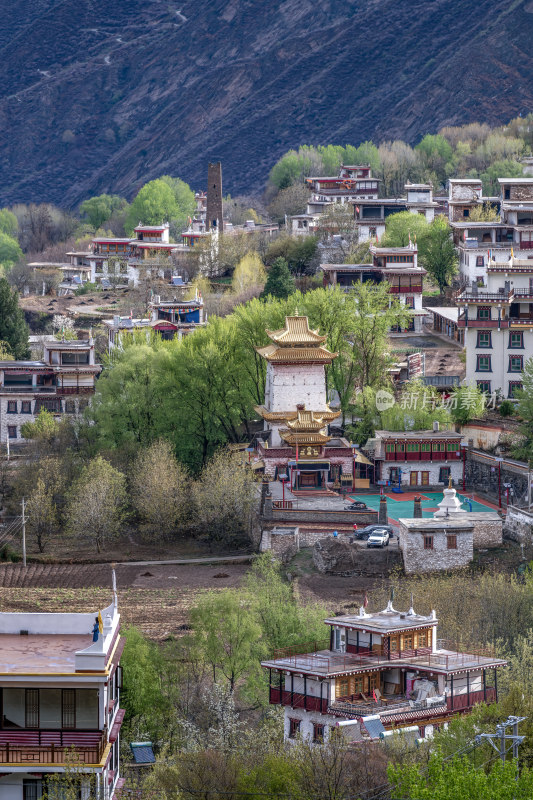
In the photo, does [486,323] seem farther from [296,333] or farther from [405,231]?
[405,231]

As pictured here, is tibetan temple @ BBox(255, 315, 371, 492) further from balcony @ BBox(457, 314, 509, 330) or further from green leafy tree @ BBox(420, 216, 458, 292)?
green leafy tree @ BBox(420, 216, 458, 292)

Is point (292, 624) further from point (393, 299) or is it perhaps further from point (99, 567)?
point (393, 299)

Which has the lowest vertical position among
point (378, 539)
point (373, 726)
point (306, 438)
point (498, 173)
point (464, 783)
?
point (373, 726)

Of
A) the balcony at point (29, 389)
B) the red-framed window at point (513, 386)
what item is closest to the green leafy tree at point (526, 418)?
the red-framed window at point (513, 386)

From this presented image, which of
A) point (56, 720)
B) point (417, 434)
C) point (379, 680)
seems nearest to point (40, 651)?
point (56, 720)

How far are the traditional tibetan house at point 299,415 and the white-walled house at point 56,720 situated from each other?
52.9 meters

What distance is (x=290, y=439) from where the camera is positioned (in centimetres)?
10669

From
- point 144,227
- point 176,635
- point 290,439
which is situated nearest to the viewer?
point 176,635

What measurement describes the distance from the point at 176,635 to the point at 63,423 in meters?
37.1

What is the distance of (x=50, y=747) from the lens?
51781mm

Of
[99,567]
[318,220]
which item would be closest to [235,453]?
[99,567]

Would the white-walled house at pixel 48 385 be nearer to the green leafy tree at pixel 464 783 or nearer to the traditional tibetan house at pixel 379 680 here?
the traditional tibetan house at pixel 379 680

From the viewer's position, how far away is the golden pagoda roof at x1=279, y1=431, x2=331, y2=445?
4190 inches

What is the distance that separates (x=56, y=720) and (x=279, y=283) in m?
90.7
